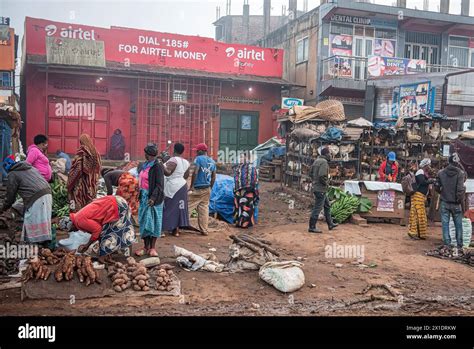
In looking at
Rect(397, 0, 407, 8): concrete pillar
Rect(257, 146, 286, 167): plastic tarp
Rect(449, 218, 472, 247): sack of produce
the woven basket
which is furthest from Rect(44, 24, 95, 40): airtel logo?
Rect(449, 218, 472, 247): sack of produce

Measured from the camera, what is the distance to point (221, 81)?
784 inches

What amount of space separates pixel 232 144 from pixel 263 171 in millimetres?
3474

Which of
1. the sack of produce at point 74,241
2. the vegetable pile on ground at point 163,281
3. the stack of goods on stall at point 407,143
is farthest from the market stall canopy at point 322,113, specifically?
the vegetable pile on ground at point 163,281

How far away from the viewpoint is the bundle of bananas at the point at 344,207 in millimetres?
10812

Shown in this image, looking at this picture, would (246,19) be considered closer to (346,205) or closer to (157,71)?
(157,71)

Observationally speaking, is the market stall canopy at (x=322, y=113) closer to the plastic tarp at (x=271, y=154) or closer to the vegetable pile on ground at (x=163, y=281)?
the plastic tarp at (x=271, y=154)

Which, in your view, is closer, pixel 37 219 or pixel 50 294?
pixel 50 294

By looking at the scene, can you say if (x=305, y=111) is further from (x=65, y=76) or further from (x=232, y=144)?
(x=65, y=76)

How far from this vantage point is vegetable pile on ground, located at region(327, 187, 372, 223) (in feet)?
35.5

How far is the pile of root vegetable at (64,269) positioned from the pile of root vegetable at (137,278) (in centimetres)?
Answer: 24

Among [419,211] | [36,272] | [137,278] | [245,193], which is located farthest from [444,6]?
[36,272]

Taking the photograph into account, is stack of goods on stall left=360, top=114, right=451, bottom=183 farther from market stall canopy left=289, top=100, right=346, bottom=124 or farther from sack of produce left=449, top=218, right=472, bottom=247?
sack of produce left=449, top=218, right=472, bottom=247

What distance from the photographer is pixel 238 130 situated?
21016 mm
